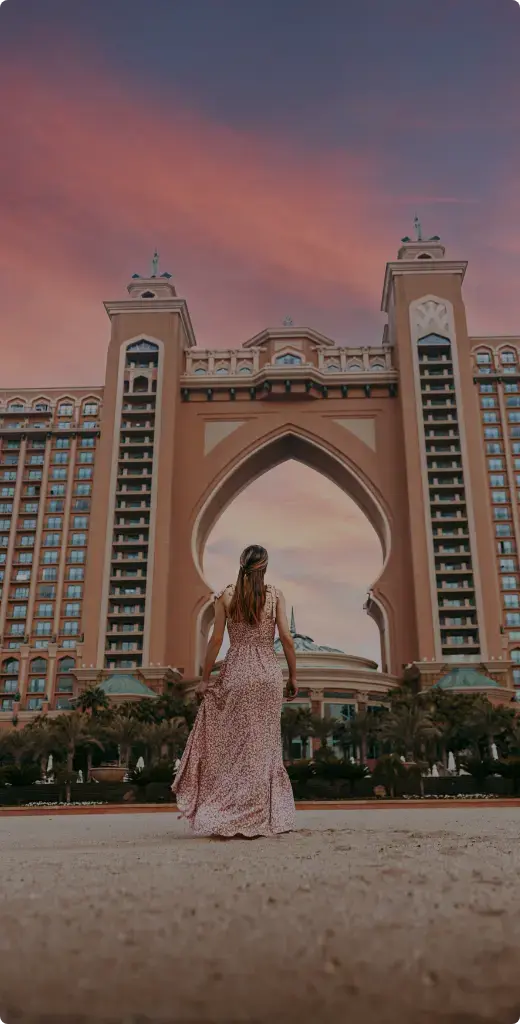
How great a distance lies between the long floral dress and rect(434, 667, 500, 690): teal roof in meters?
44.0

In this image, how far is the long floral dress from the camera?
543 cm

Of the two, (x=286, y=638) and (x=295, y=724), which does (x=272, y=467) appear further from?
(x=286, y=638)

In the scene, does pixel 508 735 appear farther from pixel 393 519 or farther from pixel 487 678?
pixel 393 519

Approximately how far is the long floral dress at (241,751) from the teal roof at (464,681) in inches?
1732

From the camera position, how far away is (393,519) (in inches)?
2298

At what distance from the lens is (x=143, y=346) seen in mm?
62938

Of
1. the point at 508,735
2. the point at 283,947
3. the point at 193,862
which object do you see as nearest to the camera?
the point at 283,947

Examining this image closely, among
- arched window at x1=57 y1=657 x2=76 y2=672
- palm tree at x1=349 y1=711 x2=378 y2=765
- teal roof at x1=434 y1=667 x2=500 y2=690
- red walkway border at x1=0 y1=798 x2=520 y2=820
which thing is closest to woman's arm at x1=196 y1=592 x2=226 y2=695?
red walkway border at x1=0 y1=798 x2=520 y2=820

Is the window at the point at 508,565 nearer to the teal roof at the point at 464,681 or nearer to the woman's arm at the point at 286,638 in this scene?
the teal roof at the point at 464,681

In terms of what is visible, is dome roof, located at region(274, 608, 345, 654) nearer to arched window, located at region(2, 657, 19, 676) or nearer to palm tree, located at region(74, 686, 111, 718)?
palm tree, located at region(74, 686, 111, 718)

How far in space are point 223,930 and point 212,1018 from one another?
459 mm

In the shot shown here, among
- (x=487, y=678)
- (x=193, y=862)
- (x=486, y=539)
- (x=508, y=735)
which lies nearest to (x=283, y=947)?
(x=193, y=862)

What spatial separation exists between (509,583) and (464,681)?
2037 centimetres

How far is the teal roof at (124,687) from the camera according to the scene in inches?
1918
